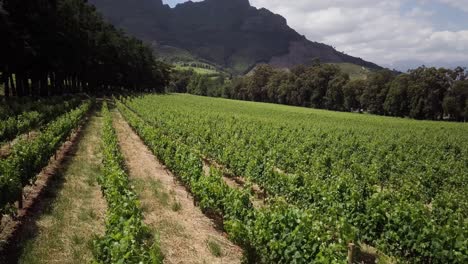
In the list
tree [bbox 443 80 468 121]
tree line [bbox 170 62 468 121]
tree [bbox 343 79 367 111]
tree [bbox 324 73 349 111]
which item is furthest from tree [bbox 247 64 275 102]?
tree [bbox 443 80 468 121]

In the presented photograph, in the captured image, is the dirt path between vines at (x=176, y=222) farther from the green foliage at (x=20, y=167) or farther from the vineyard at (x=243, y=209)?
the green foliage at (x=20, y=167)

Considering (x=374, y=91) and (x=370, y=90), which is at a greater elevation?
(x=370, y=90)

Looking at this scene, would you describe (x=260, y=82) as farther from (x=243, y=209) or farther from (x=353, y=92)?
(x=243, y=209)

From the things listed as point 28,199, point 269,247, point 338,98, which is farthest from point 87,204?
point 338,98

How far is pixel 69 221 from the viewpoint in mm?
11961

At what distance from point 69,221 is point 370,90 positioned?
95876 mm

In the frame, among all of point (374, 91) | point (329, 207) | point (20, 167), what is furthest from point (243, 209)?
point (374, 91)

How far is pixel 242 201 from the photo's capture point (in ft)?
38.3

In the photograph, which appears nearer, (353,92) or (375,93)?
(375,93)

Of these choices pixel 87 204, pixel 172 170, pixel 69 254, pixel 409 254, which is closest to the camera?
pixel 69 254

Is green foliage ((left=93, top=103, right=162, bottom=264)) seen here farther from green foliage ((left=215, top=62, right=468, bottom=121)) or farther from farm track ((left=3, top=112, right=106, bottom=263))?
green foliage ((left=215, top=62, right=468, bottom=121))

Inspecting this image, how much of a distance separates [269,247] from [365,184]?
6.56 m

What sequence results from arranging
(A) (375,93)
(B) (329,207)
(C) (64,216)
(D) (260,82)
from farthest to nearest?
(D) (260,82), (A) (375,93), (B) (329,207), (C) (64,216)

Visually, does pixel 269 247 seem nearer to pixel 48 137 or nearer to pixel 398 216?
pixel 398 216
